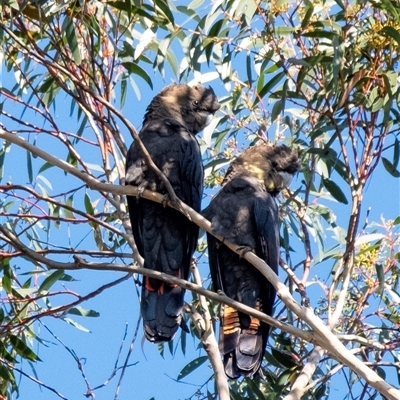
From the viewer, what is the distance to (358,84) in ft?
10.2

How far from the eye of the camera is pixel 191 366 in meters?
3.54

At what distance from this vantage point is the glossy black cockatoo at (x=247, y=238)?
3240 millimetres

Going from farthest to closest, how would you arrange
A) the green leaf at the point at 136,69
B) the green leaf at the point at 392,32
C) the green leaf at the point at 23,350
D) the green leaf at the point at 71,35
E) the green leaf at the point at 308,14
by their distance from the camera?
the green leaf at the point at 136,69, the green leaf at the point at 23,350, the green leaf at the point at 71,35, the green leaf at the point at 308,14, the green leaf at the point at 392,32

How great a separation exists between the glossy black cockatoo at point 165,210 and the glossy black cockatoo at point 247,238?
0.36 feet

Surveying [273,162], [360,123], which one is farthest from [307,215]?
[360,123]

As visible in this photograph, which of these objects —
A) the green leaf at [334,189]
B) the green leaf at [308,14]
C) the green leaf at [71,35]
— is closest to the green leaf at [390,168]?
the green leaf at [334,189]

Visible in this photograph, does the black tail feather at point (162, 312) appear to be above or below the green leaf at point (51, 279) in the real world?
below

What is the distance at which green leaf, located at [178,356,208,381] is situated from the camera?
3.51m

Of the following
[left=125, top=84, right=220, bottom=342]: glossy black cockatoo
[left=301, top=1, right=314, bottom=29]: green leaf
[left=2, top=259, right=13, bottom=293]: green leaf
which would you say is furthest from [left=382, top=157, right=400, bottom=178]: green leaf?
[left=2, top=259, right=13, bottom=293]: green leaf

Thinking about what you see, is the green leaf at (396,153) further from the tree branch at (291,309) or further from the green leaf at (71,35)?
the green leaf at (71,35)

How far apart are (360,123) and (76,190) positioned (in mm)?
1145

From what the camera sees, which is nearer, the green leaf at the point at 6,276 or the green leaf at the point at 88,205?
the green leaf at the point at 6,276

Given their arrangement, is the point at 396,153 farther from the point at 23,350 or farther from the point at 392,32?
the point at 23,350

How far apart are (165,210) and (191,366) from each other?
0.61 metres
